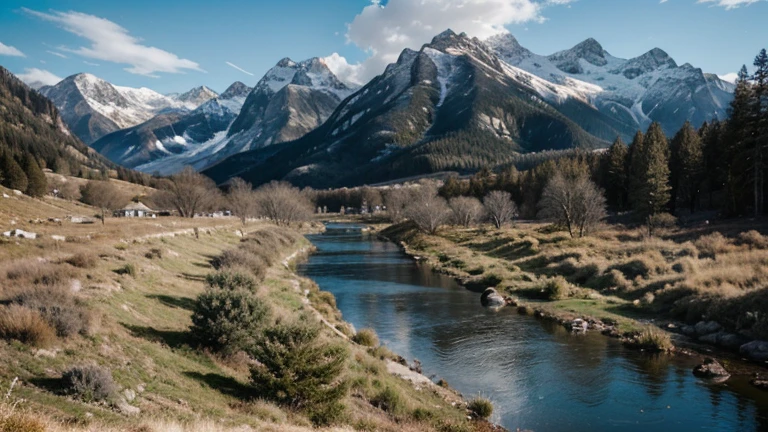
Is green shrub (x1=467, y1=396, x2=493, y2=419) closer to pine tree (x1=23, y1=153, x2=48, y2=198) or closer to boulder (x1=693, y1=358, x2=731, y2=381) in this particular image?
boulder (x1=693, y1=358, x2=731, y2=381)

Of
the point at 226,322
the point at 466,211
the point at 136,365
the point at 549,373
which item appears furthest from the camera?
the point at 466,211

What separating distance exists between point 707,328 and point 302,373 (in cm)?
2698

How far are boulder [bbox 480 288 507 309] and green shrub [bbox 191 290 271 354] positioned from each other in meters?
25.2

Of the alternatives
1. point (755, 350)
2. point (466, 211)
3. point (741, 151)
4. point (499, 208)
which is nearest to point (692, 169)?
point (741, 151)

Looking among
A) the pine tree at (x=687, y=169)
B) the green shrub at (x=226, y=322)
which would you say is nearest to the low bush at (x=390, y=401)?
the green shrub at (x=226, y=322)

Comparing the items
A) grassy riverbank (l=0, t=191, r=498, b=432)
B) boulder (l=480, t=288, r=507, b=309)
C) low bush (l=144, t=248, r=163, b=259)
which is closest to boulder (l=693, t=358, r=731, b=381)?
grassy riverbank (l=0, t=191, r=498, b=432)

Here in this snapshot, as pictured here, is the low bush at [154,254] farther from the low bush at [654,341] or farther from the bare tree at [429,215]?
the bare tree at [429,215]

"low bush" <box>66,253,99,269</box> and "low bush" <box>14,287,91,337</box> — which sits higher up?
"low bush" <box>66,253,99,269</box>

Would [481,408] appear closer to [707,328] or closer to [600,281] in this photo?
[707,328]

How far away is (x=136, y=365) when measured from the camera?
13.7 m

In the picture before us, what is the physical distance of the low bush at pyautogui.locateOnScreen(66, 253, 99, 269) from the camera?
21.4 metres

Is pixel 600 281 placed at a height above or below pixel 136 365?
below

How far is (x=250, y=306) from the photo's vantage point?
18797 millimetres

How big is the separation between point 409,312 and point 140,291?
2159 cm
